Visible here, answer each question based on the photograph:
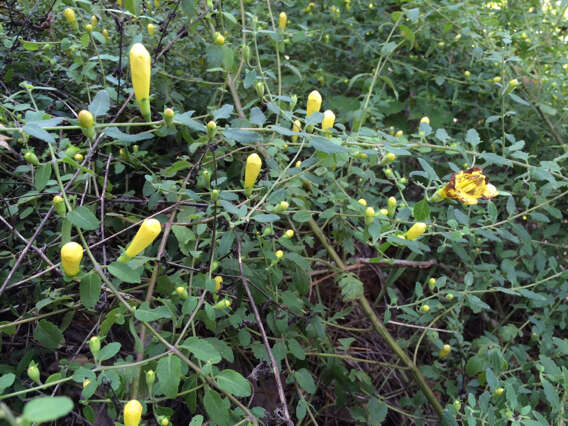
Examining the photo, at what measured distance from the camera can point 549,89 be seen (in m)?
1.78

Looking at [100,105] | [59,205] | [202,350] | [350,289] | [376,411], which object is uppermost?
[100,105]

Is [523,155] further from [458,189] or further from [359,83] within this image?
[359,83]

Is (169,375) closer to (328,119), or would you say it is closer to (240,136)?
(240,136)

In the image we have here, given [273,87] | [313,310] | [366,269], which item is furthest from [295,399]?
[273,87]

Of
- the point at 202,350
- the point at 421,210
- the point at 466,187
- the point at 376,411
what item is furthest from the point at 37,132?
the point at 376,411

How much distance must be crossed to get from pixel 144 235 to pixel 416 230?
64cm

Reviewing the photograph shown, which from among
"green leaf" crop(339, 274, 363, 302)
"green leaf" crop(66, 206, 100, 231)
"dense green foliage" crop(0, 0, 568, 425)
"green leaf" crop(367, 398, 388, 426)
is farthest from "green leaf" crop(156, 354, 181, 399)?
"green leaf" crop(367, 398, 388, 426)

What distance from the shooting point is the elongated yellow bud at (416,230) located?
108cm

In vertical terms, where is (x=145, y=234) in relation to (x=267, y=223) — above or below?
above

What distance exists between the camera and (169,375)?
2.58 feet

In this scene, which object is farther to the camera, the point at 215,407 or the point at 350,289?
the point at 350,289

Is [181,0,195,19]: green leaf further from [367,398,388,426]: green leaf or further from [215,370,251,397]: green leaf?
Answer: [367,398,388,426]: green leaf

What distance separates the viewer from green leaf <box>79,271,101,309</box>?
2.70 feet

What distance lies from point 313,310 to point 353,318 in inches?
17.9
